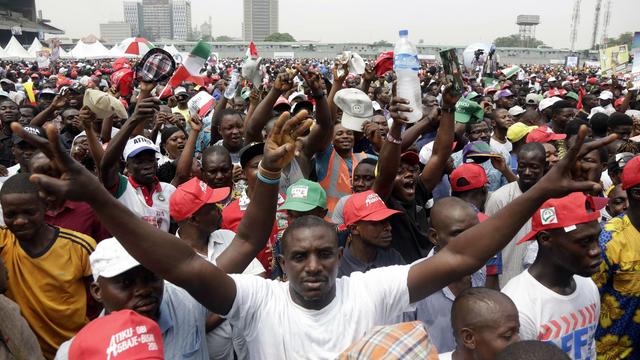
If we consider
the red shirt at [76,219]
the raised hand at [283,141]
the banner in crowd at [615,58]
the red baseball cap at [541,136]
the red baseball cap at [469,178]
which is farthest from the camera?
the banner in crowd at [615,58]

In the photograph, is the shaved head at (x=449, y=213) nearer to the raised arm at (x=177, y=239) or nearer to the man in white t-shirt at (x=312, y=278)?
the man in white t-shirt at (x=312, y=278)

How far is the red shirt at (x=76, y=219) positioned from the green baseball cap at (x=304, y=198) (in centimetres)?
126

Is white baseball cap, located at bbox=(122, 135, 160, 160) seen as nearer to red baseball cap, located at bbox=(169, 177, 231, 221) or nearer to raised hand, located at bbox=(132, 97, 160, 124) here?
raised hand, located at bbox=(132, 97, 160, 124)

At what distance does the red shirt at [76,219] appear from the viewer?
3.39 m

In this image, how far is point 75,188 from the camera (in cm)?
166

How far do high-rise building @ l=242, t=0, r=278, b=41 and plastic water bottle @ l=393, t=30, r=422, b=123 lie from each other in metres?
194

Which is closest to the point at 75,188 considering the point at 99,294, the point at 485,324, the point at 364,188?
the point at 99,294

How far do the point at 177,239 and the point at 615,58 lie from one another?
15.7 meters

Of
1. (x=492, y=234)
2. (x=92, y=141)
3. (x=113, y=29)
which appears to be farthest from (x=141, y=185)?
(x=113, y=29)


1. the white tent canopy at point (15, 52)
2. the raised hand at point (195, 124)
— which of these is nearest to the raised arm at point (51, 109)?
the raised hand at point (195, 124)

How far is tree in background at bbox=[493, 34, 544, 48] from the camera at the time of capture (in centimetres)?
10219

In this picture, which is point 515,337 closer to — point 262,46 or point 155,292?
point 155,292

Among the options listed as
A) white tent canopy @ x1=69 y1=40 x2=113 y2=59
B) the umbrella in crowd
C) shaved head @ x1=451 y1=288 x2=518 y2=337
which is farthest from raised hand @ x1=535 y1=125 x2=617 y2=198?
white tent canopy @ x1=69 y1=40 x2=113 y2=59

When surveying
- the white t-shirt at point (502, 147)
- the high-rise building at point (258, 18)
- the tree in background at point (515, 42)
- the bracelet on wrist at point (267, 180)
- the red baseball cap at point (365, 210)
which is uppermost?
the high-rise building at point (258, 18)
